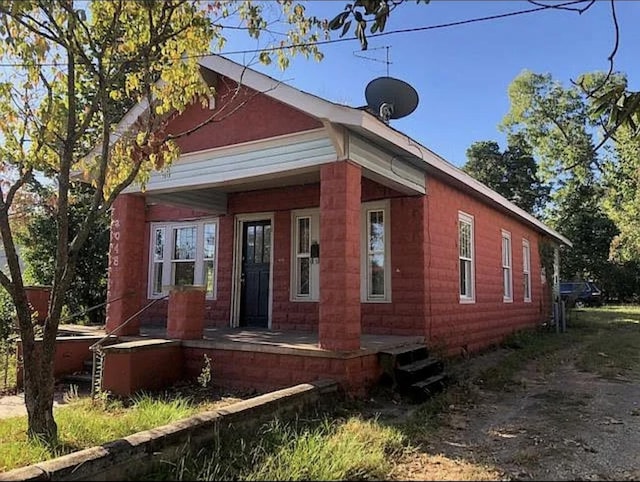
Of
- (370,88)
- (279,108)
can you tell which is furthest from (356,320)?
(370,88)

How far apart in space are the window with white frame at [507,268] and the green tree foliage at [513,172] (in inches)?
830

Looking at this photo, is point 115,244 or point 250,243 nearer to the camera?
point 115,244

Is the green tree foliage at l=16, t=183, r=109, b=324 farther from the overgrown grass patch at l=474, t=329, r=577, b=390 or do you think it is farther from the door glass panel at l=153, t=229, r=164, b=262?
the overgrown grass patch at l=474, t=329, r=577, b=390

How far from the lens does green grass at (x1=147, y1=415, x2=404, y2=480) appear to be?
3.45 meters


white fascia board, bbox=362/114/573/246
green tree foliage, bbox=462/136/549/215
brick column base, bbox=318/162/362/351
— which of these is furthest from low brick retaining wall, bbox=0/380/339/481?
green tree foliage, bbox=462/136/549/215

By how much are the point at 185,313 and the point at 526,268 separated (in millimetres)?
10522

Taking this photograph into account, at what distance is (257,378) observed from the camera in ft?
22.4

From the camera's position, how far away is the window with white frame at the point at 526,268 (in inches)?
572

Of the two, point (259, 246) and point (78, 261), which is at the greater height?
point (259, 246)

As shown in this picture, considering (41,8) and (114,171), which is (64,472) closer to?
(114,171)

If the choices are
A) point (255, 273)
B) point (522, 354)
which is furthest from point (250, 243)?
point (522, 354)

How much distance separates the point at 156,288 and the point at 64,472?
27.9 feet

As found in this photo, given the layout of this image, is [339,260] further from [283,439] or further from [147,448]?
[147,448]

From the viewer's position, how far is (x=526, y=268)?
584 inches
